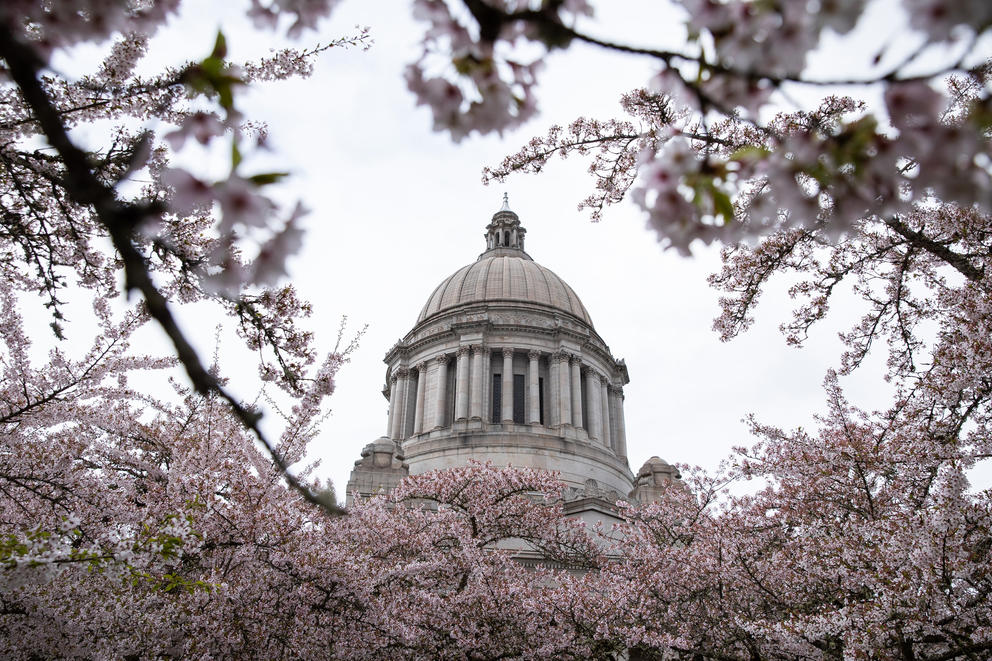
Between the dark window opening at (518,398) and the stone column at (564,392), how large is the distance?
2.40 metres

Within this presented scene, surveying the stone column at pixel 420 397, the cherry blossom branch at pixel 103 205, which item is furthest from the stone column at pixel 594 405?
the cherry blossom branch at pixel 103 205

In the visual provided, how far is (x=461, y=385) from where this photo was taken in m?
39.8

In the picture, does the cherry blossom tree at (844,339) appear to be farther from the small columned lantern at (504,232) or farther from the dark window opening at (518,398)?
the small columned lantern at (504,232)

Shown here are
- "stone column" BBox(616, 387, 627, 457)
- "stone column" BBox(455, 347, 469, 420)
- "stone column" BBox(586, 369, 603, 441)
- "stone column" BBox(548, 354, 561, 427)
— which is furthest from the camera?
"stone column" BBox(616, 387, 627, 457)

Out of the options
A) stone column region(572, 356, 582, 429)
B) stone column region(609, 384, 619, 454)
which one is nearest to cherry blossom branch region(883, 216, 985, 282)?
stone column region(572, 356, 582, 429)

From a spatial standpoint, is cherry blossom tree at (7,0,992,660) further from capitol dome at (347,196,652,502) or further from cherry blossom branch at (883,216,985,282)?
capitol dome at (347,196,652,502)

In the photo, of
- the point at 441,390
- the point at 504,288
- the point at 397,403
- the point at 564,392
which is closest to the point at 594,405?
the point at 564,392

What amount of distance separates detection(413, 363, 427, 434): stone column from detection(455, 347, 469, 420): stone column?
7.87ft

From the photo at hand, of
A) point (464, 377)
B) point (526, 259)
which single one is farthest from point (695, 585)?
point (526, 259)

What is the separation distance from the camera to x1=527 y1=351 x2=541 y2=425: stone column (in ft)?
127

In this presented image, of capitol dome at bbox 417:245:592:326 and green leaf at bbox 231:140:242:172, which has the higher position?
capitol dome at bbox 417:245:592:326

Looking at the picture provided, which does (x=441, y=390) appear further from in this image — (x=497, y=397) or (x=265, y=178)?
(x=265, y=178)

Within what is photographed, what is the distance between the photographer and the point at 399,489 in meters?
23.6

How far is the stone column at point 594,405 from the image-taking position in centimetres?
4097
